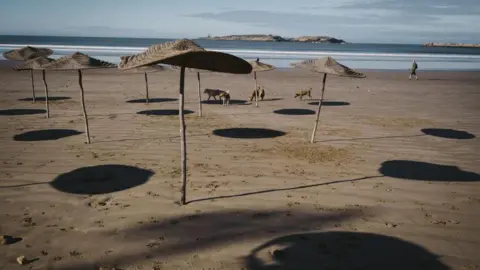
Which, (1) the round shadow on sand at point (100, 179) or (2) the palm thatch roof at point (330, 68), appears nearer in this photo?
(1) the round shadow on sand at point (100, 179)

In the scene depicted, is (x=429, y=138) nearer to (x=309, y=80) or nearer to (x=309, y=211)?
(x=309, y=211)

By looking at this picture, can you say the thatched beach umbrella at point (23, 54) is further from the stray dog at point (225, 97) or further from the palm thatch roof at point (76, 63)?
the stray dog at point (225, 97)

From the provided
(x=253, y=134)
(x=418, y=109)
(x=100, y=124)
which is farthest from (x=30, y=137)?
(x=418, y=109)

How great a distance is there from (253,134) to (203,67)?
4817 mm

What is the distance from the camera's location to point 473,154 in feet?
27.3

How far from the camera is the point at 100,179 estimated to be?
6.15 metres

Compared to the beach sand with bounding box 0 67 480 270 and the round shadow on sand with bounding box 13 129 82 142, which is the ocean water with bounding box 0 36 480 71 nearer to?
the beach sand with bounding box 0 67 480 270

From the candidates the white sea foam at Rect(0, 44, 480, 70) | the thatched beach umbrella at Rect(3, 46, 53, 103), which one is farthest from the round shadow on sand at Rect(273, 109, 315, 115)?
the white sea foam at Rect(0, 44, 480, 70)

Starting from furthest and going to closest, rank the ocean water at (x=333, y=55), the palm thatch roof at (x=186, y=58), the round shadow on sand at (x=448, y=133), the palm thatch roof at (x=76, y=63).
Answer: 1. the ocean water at (x=333, y=55)
2. the round shadow on sand at (x=448, y=133)
3. the palm thatch roof at (x=76, y=63)
4. the palm thatch roof at (x=186, y=58)

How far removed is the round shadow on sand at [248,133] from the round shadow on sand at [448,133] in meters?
4.62

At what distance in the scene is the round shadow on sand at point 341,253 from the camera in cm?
390

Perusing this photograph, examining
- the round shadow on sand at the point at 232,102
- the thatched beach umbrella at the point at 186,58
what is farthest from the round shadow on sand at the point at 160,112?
the thatched beach umbrella at the point at 186,58

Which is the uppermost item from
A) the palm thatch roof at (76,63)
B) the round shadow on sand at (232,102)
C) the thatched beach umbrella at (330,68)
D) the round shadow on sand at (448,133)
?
the thatched beach umbrella at (330,68)

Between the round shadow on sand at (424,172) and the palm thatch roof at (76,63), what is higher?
the palm thatch roof at (76,63)
